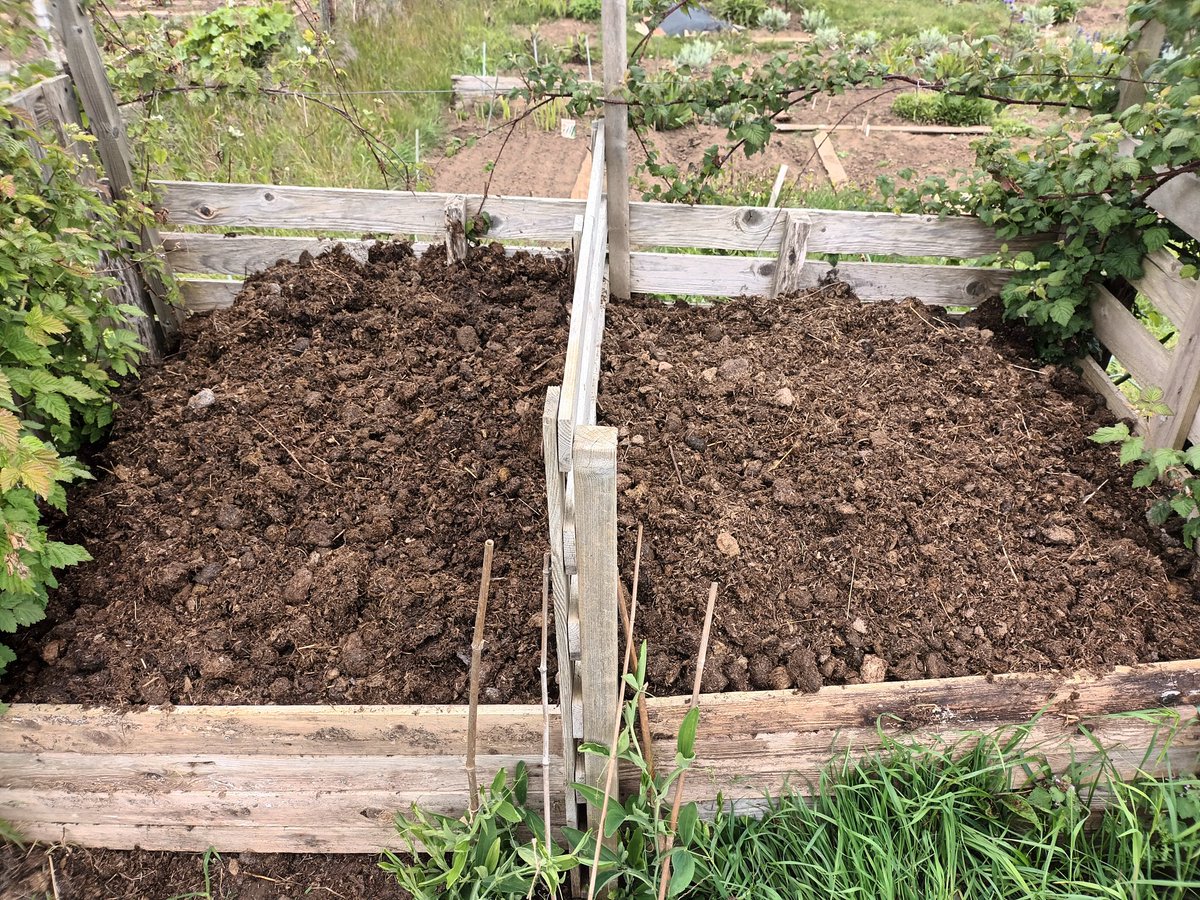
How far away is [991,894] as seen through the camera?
80.0 inches

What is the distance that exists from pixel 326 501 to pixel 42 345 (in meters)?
0.96

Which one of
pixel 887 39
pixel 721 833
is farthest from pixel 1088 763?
pixel 887 39

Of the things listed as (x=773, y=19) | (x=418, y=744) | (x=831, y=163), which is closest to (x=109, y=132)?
(x=418, y=744)

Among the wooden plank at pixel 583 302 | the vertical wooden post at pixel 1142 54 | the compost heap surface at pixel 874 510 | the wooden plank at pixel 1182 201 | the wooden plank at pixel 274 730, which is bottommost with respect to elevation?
the wooden plank at pixel 274 730

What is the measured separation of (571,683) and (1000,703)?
116cm

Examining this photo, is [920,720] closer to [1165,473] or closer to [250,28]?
[1165,473]

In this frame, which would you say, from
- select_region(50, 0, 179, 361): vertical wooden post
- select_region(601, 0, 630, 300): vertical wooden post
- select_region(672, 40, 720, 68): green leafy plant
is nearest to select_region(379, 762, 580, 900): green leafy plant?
select_region(601, 0, 630, 300): vertical wooden post

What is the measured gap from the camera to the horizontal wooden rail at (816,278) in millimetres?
3543

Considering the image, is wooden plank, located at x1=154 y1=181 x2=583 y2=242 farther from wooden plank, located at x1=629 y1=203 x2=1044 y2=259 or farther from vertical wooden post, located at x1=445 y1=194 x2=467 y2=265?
wooden plank, located at x1=629 y1=203 x2=1044 y2=259

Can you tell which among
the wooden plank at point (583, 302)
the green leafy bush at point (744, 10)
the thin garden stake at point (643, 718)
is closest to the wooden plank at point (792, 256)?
the wooden plank at point (583, 302)

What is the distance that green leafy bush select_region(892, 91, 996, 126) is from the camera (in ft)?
23.3

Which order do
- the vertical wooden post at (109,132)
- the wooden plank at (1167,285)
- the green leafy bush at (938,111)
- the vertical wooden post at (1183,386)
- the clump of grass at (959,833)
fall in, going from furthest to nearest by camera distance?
1. the green leafy bush at (938,111)
2. the vertical wooden post at (109,132)
3. the wooden plank at (1167,285)
4. the vertical wooden post at (1183,386)
5. the clump of grass at (959,833)

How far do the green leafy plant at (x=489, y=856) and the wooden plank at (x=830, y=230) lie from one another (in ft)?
7.88

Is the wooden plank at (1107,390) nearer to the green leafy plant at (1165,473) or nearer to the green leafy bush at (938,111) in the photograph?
the green leafy plant at (1165,473)
